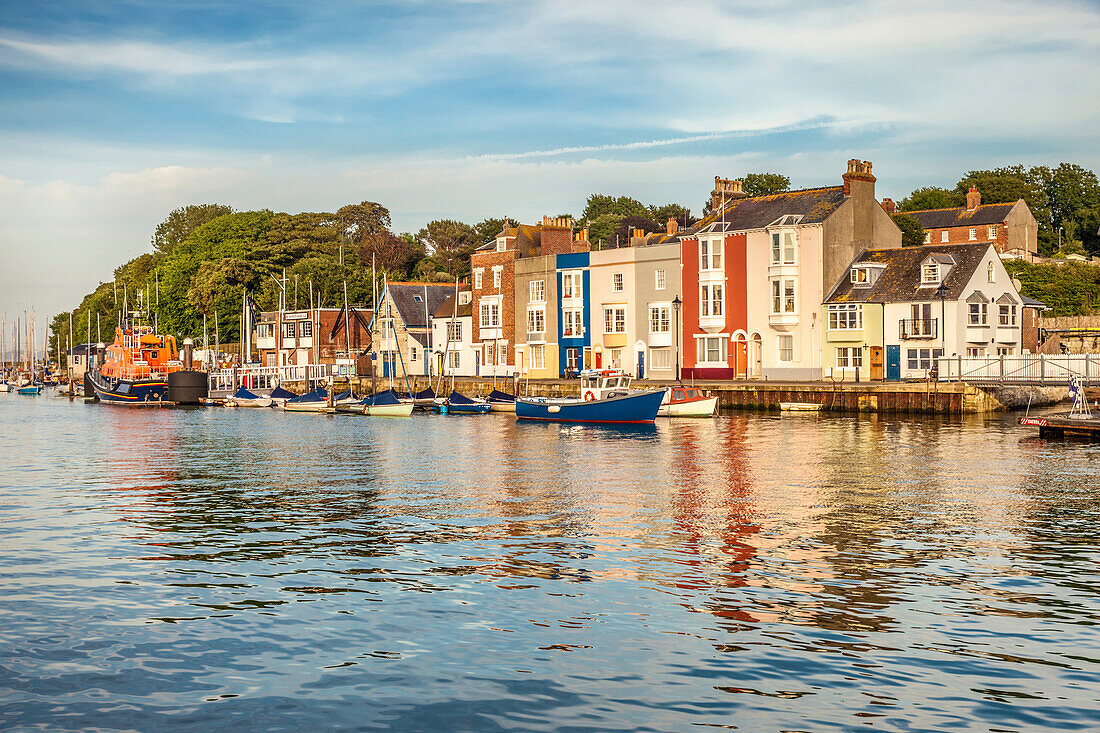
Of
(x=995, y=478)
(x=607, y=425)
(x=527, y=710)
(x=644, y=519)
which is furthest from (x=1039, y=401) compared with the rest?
(x=527, y=710)

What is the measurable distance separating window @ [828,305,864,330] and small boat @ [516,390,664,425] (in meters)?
22.8

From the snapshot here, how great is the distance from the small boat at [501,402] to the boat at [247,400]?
2648cm

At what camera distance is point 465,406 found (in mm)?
82062

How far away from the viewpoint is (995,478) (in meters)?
35.2

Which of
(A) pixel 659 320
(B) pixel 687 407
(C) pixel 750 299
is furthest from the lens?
(A) pixel 659 320

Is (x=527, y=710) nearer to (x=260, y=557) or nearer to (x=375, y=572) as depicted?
(x=375, y=572)

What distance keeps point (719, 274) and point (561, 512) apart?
196ft

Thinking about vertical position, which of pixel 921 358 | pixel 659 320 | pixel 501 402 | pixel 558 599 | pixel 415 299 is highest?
pixel 415 299

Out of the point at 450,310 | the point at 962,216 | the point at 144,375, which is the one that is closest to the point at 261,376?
the point at 144,375

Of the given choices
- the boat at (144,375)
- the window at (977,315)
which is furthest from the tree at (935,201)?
the boat at (144,375)

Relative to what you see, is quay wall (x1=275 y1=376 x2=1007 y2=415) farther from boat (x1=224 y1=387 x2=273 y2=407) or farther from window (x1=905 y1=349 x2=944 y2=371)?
boat (x1=224 y1=387 x2=273 y2=407)

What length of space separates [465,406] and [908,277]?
34.6 meters

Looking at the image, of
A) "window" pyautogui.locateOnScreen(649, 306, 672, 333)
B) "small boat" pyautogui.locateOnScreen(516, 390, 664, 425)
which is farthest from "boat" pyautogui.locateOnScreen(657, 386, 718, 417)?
"window" pyautogui.locateOnScreen(649, 306, 672, 333)

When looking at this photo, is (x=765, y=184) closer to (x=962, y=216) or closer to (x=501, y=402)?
(x=962, y=216)
